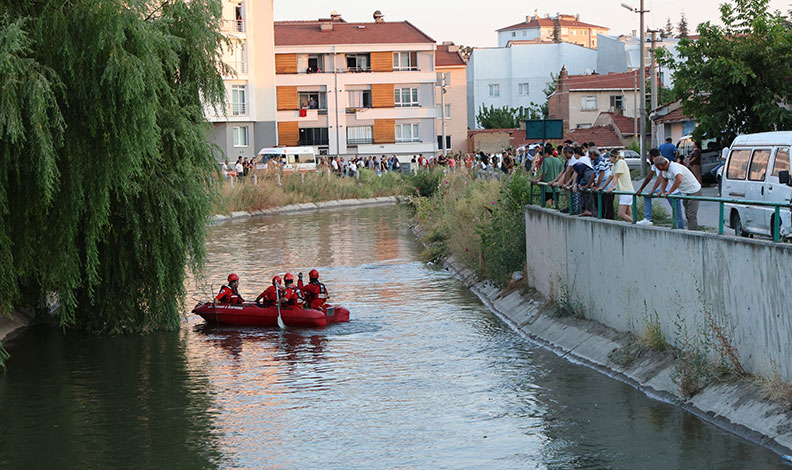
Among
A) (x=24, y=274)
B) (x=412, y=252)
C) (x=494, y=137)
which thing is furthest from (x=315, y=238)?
(x=494, y=137)

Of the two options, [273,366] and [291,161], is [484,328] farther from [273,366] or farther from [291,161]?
[291,161]

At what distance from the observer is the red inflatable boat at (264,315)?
2297cm

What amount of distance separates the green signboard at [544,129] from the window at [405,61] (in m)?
61.7

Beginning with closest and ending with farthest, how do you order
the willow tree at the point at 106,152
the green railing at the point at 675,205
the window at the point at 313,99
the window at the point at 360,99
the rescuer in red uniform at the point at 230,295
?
1. the green railing at the point at 675,205
2. the willow tree at the point at 106,152
3. the rescuer in red uniform at the point at 230,295
4. the window at the point at 313,99
5. the window at the point at 360,99

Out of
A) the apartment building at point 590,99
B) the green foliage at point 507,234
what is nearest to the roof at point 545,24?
the apartment building at point 590,99

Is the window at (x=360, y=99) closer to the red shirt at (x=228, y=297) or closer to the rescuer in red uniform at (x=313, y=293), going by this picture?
the red shirt at (x=228, y=297)

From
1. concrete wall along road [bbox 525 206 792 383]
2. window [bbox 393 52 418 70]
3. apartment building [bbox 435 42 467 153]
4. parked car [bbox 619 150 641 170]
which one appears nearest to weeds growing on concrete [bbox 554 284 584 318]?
concrete wall along road [bbox 525 206 792 383]

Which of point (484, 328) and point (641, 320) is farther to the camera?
point (484, 328)

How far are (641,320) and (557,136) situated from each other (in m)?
9.85

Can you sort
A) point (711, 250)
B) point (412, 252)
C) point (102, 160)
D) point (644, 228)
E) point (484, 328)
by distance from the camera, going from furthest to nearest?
point (412, 252) < point (484, 328) < point (102, 160) < point (644, 228) < point (711, 250)

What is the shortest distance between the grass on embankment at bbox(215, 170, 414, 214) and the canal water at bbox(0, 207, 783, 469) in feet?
100

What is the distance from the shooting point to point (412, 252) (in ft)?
123

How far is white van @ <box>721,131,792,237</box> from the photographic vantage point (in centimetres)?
1866

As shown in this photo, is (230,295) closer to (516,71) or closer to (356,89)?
(356,89)
